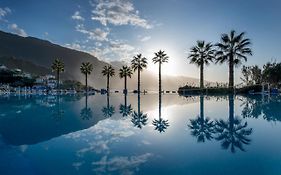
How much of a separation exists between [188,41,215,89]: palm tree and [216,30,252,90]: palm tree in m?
3.32

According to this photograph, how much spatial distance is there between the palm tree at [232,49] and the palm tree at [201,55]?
3.32m

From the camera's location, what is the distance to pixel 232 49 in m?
33.8

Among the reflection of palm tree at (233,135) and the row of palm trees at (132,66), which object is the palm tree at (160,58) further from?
the reflection of palm tree at (233,135)

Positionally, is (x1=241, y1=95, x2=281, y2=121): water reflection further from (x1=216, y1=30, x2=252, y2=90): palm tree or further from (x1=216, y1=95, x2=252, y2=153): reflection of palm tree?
(x1=216, y1=30, x2=252, y2=90): palm tree

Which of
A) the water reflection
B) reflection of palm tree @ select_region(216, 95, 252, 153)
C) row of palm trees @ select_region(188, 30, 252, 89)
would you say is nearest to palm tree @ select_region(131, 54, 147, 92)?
row of palm trees @ select_region(188, 30, 252, 89)

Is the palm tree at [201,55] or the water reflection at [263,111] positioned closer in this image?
the water reflection at [263,111]

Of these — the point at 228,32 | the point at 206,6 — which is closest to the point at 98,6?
the point at 206,6

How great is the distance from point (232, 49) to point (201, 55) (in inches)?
214

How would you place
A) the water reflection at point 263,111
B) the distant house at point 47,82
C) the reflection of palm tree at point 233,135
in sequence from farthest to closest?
the distant house at point 47,82
the water reflection at point 263,111
the reflection of palm tree at point 233,135

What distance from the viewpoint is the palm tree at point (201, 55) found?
3778 cm

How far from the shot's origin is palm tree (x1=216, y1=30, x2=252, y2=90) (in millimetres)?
32991

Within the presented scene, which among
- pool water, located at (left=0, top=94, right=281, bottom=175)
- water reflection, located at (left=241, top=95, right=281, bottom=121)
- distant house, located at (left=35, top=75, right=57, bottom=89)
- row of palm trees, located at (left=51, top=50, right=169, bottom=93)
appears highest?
row of palm trees, located at (left=51, top=50, right=169, bottom=93)

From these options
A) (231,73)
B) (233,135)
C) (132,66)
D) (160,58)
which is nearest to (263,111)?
(233,135)

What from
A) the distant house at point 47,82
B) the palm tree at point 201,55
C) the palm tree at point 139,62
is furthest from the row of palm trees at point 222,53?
the distant house at point 47,82
